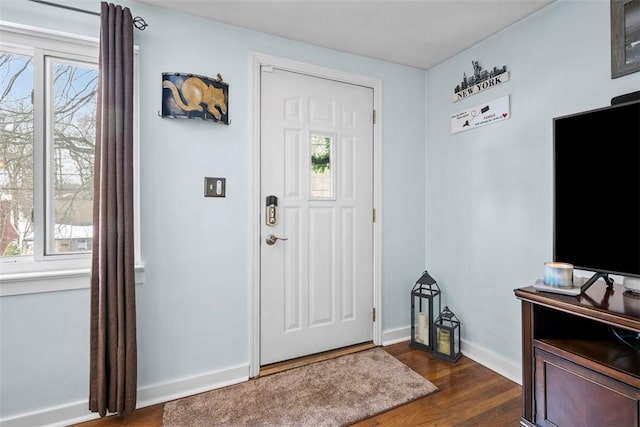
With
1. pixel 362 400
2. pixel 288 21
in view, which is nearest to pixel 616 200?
pixel 362 400

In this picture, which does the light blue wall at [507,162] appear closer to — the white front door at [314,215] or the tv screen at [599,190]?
the tv screen at [599,190]

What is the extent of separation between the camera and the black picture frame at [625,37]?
1.58m

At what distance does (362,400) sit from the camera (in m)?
1.91

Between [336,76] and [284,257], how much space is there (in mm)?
1464

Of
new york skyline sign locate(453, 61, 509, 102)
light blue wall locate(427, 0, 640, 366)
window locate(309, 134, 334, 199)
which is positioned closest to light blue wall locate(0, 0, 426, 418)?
window locate(309, 134, 334, 199)

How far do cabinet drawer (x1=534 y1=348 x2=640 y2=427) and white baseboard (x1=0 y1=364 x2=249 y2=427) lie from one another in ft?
5.64

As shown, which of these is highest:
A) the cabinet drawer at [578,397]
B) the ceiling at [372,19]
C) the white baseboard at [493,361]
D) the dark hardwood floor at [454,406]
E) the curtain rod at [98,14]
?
Result: the ceiling at [372,19]

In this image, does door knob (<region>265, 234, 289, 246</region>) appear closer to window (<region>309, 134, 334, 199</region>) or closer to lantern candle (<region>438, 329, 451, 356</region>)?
window (<region>309, 134, 334, 199</region>)

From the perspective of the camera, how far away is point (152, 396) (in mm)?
1928

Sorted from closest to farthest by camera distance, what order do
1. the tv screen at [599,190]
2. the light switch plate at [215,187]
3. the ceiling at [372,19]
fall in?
the tv screen at [599,190] < the ceiling at [372,19] < the light switch plate at [215,187]

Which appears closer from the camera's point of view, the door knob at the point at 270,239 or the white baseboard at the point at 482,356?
the white baseboard at the point at 482,356

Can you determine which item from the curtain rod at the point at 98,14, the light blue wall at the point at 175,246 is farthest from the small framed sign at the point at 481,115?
the curtain rod at the point at 98,14

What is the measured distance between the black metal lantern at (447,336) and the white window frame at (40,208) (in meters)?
2.41

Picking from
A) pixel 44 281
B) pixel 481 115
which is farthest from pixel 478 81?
pixel 44 281
